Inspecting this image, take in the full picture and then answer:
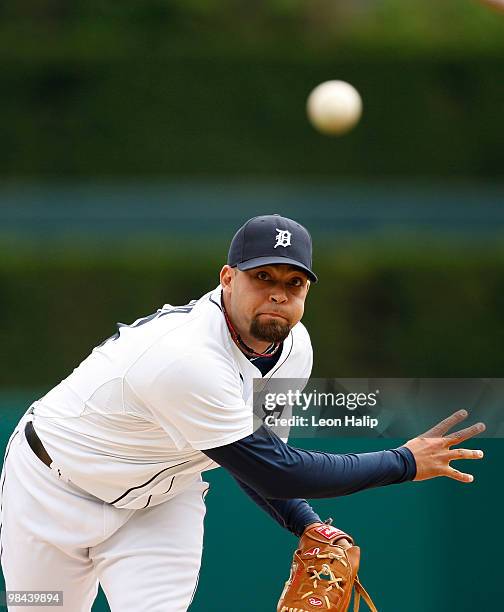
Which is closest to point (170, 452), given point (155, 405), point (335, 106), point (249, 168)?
point (155, 405)

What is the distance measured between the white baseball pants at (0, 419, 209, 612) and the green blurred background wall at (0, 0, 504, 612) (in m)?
6.12

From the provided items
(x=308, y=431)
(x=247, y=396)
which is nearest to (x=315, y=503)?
(x=308, y=431)

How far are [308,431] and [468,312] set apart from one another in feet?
18.3

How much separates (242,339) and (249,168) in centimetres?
860

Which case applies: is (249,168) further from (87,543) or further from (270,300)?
(270,300)

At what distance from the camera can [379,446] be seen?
454 centimetres

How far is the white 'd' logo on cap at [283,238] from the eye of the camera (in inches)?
124

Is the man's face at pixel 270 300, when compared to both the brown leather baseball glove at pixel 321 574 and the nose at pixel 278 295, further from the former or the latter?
the brown leather baseball glove at pixel 321 574

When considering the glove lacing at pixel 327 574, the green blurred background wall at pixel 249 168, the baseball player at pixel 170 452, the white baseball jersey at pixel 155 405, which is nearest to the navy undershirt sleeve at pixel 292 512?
the baseball player at pixel 170 452

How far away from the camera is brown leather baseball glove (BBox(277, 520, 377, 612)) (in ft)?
11.5

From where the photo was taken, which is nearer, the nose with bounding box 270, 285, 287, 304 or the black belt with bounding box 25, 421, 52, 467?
the nose with bounding box 270, 285, 287, 304

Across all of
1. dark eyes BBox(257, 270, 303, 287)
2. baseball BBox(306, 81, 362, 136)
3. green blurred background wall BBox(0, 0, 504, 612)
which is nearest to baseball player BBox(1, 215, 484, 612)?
dark eyes BBox(257, 270, 303, 287)

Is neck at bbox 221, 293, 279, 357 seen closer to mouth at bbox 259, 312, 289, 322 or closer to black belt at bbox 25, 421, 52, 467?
mouth at bbox 259, 312, 289, 322

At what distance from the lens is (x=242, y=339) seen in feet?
10.7
